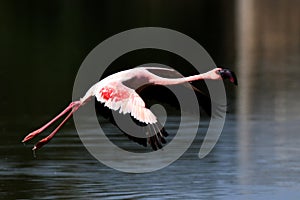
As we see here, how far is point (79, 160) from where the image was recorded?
607 inches

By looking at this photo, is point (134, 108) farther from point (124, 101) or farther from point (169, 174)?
point (169, 174)

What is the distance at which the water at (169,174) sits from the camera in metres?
13.2

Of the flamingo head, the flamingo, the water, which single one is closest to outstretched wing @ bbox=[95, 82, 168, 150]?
the flamingo

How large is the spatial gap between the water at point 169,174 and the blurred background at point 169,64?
1cm

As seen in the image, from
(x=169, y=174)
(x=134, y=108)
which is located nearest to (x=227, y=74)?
(x=134, y=108)

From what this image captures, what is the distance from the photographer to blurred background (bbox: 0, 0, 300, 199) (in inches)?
542

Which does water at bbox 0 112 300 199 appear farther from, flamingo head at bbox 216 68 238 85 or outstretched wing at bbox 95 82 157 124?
flamingo head at bbox 216 68 238 85

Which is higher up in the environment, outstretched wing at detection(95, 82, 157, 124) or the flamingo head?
the flamingo head

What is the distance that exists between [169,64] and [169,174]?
16010 millimetres

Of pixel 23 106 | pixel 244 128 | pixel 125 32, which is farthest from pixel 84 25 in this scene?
pixel 244 128

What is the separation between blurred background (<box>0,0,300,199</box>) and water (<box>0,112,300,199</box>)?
0.04 feet

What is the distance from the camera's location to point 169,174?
1448 centimetres

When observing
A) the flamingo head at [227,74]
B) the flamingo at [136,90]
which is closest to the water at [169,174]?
the flamingo at [136,90]

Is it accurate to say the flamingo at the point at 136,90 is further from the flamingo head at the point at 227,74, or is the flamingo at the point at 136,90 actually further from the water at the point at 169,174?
the water at the point at 169,174
